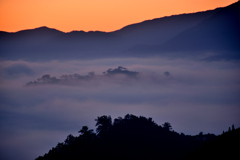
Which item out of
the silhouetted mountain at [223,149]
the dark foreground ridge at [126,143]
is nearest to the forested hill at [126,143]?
the dark foreground ridge at [126,143]

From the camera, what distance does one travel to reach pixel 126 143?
77.1m

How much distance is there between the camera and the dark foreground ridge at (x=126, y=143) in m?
70.8

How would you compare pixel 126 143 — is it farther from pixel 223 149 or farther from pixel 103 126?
pixel 223 149

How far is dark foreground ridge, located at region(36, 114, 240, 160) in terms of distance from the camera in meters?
70.8

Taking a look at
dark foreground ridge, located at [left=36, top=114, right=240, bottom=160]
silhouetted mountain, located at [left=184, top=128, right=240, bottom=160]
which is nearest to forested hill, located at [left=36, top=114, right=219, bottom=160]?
dark foreground ridge, located at [left=36, top=114, right=240, bottom=160]

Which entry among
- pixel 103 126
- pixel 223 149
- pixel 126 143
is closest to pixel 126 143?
pixel 126 143

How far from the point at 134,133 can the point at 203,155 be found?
109ft

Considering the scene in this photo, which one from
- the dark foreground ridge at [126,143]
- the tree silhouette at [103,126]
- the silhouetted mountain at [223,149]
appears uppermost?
the tree silhouette at [103,126]

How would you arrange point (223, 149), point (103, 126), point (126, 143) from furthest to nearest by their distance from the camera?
1. point (103, 126)
2. point (126, 143)
3. point (223, 149)

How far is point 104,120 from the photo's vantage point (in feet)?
270

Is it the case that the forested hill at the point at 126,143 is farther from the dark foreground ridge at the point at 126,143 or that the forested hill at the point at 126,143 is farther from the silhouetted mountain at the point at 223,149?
the silhouetted mountain at the point at 223,149

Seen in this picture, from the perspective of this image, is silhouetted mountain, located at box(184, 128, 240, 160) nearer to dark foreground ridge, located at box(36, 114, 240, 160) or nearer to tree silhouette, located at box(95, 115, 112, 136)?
dark foreground ridge, located at box(36, 114, 240, 160)

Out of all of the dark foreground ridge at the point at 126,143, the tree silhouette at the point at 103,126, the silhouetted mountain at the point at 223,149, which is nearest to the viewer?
the silhouetted mountain at the point at 223,149

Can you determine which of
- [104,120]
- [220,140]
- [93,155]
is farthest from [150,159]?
[220,140]
